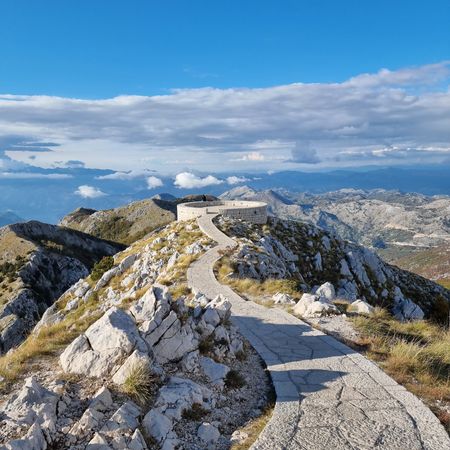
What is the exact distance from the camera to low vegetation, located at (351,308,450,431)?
11078mm

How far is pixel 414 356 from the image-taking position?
12.9 meters

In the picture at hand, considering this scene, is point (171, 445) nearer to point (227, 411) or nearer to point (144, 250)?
point (227, 411)

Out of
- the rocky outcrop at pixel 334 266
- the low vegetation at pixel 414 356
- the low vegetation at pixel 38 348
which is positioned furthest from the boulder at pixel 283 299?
the rocky outcrop at pixel 334 266

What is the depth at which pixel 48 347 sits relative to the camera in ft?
44.7

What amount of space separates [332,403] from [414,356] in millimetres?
4032

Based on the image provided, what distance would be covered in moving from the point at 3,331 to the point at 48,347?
69966 millimetres

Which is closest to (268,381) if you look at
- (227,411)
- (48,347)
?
(227,411)

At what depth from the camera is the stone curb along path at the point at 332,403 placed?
8.80 metres

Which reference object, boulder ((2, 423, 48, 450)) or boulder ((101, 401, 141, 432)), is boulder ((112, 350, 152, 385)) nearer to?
boulder ((101, 401, 141, 432))

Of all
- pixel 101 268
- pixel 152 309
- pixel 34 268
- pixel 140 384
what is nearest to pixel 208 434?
pixel 140 384

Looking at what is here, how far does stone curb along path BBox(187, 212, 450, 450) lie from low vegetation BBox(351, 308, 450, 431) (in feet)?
1.62

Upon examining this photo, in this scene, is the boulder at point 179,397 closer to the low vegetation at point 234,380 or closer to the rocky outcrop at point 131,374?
the rocky outcrop at point 131,374

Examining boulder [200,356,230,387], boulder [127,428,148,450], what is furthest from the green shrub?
boulder [127,428,148,450]

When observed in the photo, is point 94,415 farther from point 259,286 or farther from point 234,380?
point 259,286
